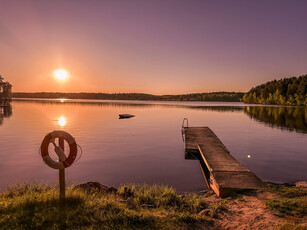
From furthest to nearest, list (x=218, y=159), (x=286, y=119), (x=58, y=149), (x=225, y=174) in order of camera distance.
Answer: (x=286, y=119) < (x=218, y=159) < (x=225, y=174) < (x=58, y=149)

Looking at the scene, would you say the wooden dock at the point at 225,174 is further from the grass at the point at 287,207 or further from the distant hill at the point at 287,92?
the distant hill at the point at 287,92

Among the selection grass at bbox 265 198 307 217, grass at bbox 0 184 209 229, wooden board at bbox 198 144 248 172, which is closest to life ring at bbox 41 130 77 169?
grass at bbox 0 184 209 229

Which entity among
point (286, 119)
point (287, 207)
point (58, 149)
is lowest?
point (286, 119)

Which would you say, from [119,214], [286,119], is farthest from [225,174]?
[286,119]

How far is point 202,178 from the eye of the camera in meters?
13.0

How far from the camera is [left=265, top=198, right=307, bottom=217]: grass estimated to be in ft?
21.1

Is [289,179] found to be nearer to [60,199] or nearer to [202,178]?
[202,178]

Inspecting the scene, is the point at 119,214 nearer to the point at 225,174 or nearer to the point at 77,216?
the point at 77,216

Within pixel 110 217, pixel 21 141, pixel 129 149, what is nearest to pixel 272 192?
pixel 110 217

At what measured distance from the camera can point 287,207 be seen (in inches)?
266

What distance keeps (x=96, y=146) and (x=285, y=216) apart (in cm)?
2011

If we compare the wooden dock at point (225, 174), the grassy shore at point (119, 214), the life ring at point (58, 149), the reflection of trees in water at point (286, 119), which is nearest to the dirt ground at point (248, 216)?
the grassy shore at point (119, 214)

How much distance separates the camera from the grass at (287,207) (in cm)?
642

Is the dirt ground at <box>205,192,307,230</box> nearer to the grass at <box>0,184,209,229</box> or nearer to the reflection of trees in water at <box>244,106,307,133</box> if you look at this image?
the grass at <box>0,184,209,229</box>
